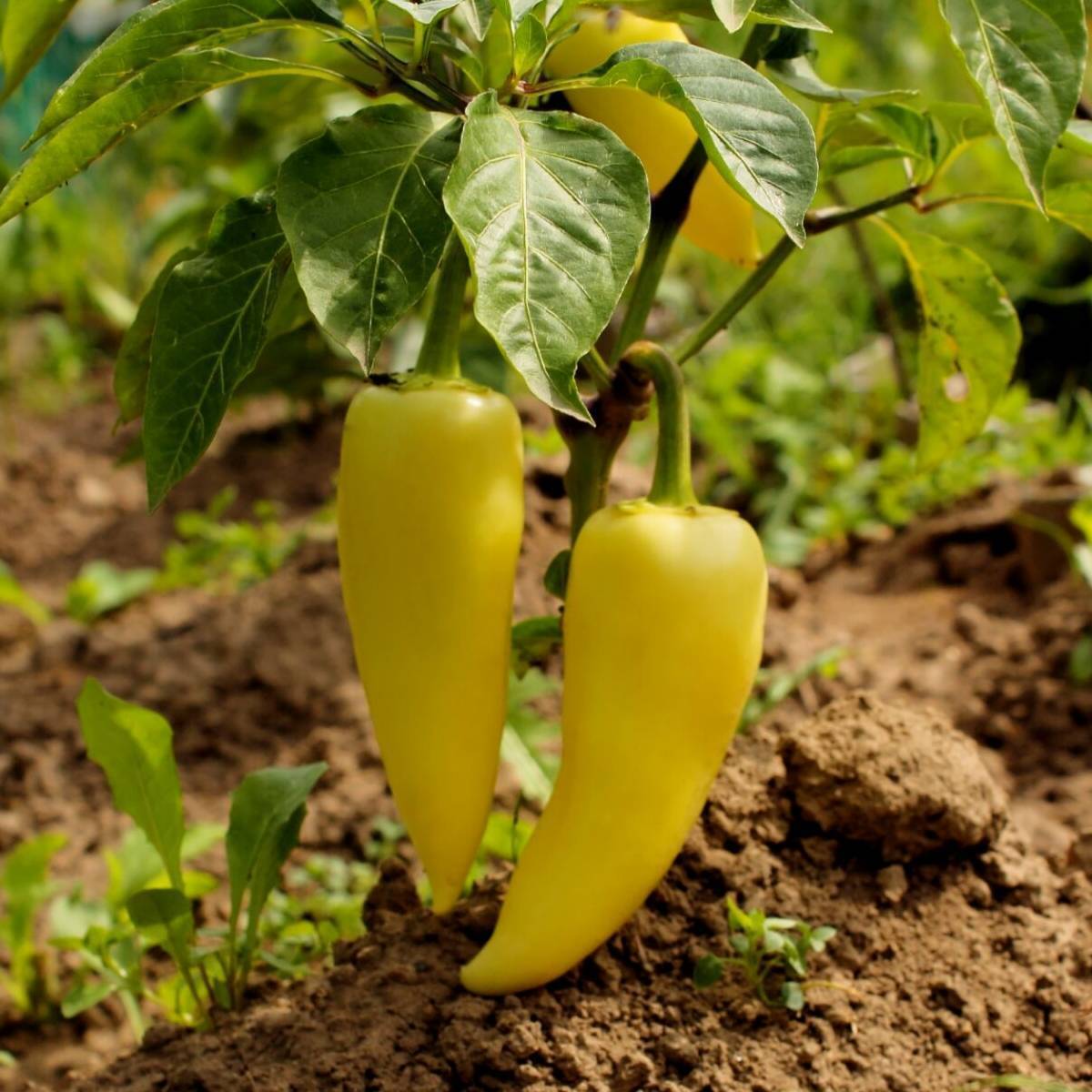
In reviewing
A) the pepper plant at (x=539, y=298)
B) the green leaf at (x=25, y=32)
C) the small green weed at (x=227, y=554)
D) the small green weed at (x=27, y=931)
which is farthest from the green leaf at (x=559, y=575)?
the small green weed at (x=227, y=554)

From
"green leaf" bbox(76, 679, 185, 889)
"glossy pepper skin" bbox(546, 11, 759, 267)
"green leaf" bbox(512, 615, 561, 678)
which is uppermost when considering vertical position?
"glossy pepper skin" bbox(546, 11, 759, 267)

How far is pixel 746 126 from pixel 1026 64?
8.2 inches

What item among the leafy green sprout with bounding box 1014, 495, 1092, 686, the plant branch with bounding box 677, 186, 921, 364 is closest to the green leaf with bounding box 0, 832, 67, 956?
the plant branch with bounding box 677, 186, 921, 364

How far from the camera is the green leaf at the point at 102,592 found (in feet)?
8.87

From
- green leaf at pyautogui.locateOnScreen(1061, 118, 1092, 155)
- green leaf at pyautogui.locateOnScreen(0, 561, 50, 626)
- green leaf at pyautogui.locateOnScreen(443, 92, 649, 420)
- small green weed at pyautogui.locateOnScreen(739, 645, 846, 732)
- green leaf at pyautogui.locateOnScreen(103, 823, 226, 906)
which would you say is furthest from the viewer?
green leaf at pyautogui.locateOnScreen(0, 561, 50, 626)

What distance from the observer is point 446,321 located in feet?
3.84

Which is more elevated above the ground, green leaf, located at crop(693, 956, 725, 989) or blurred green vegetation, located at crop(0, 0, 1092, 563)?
green leaf, located at crop(693, 956, 725, 989)

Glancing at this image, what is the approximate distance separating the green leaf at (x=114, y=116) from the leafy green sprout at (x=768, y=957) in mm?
788

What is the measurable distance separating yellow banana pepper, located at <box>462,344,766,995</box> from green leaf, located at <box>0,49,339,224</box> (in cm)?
45

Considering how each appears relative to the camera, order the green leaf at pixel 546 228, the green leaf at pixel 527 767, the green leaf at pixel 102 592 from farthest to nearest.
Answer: the green leaf at pixel 102 592
the green leaf at pixel 527 767
the green leaf at pixel 546 228

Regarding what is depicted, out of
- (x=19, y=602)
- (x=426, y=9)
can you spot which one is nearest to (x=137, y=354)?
(x=426, y=9)

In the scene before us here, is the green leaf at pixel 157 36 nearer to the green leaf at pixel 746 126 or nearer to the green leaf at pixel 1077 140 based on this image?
the green leaf at pixel 746 126

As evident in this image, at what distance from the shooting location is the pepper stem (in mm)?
1149

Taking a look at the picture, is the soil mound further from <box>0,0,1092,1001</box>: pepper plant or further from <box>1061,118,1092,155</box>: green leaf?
<box>1061,118,1092,155</box>: green leaf
